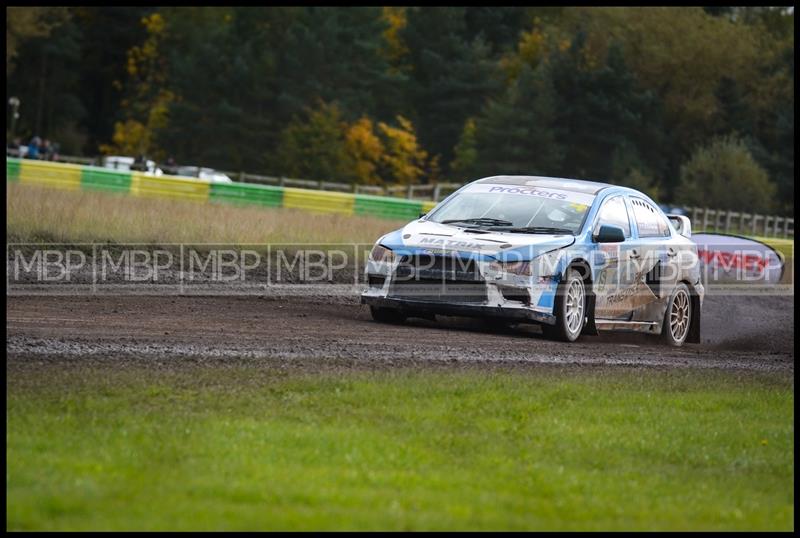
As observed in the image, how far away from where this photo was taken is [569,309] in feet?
43.7

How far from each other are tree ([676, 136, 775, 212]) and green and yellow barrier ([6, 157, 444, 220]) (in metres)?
38.6

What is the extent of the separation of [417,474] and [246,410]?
5.90 ft

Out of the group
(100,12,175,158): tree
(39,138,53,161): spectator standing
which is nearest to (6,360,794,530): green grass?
(39,138,53,161): spectator standing

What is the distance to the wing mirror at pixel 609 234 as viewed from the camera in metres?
13.4

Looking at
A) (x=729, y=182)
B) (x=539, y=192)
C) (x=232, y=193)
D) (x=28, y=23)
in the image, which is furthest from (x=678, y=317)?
(x=28, y=23)

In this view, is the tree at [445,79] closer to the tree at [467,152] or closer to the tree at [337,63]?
the tree at [337,63]

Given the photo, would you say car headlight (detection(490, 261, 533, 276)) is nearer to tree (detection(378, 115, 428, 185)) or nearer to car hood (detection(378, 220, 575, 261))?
car hood (detection(378, 220, 575, 261))

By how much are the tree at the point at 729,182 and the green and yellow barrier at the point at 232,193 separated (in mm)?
38582

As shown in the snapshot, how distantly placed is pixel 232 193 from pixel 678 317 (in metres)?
19.6

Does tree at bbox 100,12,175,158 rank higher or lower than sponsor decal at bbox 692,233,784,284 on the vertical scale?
higher

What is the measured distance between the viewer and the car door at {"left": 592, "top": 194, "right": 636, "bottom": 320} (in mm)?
13703

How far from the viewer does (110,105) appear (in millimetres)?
92812

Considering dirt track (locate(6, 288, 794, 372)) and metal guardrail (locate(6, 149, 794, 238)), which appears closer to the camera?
Result: dirt track (locate(6, 288, 794, 372))

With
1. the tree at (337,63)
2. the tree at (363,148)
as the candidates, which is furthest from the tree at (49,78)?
the tree at (363,148)
